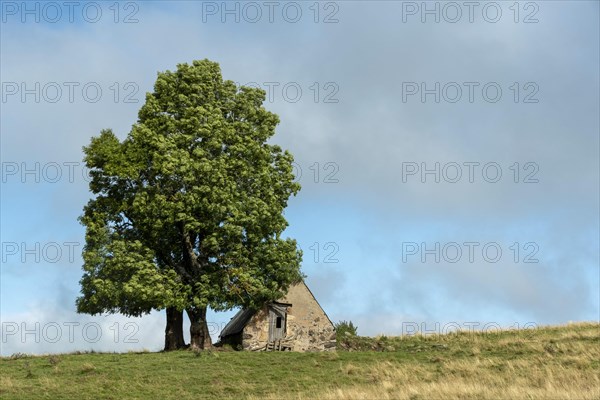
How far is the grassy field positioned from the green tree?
418cm

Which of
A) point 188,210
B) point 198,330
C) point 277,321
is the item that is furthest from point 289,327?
point 188,210

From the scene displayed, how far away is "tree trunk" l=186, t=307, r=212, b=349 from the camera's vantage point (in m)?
47.8

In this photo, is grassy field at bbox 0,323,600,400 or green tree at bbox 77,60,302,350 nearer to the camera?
grassy field at bbox 0,323,600,400

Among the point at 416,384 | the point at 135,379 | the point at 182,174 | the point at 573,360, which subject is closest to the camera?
the point at 416,384

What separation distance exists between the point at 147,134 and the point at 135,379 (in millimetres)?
17050

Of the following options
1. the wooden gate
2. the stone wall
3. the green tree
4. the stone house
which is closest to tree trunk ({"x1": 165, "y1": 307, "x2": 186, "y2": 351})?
the green tree

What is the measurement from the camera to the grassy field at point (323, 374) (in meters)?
30.8

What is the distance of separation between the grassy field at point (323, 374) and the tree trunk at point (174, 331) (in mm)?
3529

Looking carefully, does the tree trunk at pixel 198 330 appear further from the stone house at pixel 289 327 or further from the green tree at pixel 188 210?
the stone house at pixel 289 327

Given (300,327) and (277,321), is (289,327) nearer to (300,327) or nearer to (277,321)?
(300,327)

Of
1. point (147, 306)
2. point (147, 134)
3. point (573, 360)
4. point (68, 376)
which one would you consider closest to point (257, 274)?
point (147, 306)

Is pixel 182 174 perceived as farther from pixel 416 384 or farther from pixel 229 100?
pixel 416 384

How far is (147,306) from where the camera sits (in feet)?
157

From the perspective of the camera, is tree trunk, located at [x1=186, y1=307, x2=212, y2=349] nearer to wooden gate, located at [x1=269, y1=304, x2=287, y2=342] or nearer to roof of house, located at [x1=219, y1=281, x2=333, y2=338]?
roof of house, located at [x1=219, y1=281, x2=333, y2=338]
